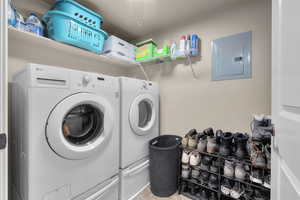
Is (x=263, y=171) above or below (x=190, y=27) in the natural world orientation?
below

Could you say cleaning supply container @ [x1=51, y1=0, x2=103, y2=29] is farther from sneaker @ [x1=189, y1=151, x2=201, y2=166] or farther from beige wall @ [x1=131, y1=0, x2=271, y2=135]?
sneaker @ [x1=189, y1=151, x2=201, y2=166]

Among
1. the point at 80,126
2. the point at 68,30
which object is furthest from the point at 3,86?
the point at 68,30

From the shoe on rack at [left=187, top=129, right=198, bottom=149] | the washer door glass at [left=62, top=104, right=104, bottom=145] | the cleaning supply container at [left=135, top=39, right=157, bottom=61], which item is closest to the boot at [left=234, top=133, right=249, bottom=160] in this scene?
the shoe on rack at [left=187, top=129, right=198, bottom=149]

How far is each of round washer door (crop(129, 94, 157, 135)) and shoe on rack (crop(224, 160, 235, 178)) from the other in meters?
0.81

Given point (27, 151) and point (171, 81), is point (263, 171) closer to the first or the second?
point (171, 81)

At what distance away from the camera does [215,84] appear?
143 cm

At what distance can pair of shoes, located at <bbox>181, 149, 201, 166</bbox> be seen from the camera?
4.07 feet

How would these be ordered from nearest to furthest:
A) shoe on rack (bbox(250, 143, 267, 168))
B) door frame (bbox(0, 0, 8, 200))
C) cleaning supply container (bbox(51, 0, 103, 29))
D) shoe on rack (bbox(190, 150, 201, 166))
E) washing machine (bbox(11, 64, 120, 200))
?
door frame (bbox(0, 0, 8, 200))
washing machine (bbox(11, 64, 120, 200))
shoe on rack (bbox(250, 143, 267, 168))
cleaning supply container (bbox(51, 0, 103, 29))
shoe on rack (bbox(190, 150, 201, 166))

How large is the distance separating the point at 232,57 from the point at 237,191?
127 cm

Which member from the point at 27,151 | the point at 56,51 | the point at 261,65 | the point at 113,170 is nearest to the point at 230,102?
the point at 261,65

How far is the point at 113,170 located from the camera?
108 centimetres

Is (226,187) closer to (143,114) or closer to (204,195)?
(204,195)

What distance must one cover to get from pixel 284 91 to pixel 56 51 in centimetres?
186

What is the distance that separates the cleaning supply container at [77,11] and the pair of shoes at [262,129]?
180cm
